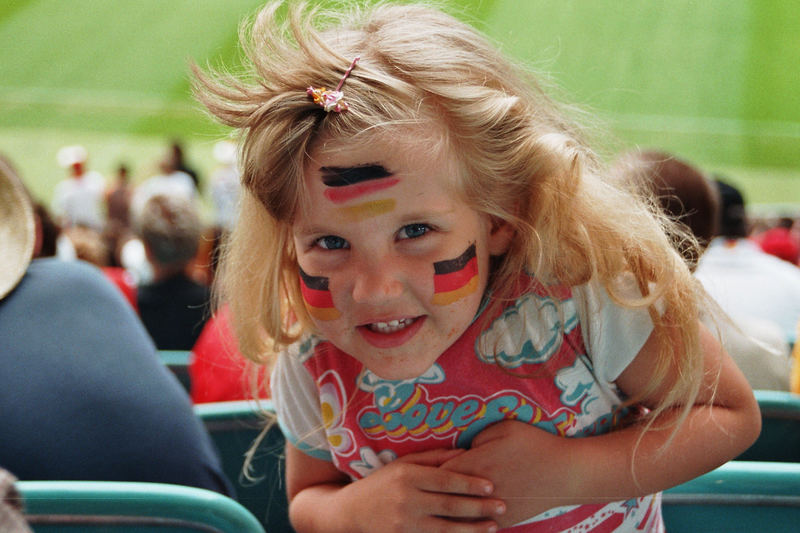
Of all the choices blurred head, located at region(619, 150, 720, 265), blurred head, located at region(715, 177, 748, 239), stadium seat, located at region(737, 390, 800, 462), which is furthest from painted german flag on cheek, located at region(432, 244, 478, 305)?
blurred head, located at region(715, 177, 748, 239)

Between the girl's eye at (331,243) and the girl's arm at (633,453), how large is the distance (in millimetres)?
303

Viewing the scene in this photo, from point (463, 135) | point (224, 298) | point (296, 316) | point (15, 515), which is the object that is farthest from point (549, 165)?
point (15, 515)

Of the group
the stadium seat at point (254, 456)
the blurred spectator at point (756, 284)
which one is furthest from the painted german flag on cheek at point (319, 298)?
the blurred spectator at point (756, 284)

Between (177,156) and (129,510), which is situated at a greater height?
(129,510)

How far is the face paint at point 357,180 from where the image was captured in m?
0.91

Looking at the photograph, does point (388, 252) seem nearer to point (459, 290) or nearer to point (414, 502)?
point (459, 290)

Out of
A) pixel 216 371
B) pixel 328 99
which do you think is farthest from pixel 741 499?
pixel 216 371

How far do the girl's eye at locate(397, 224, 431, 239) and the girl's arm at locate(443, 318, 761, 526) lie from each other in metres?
0.28

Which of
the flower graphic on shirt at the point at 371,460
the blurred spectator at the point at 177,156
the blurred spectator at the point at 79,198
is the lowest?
the blurred spectator at the point at 79,198

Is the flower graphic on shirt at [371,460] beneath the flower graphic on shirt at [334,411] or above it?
beneath

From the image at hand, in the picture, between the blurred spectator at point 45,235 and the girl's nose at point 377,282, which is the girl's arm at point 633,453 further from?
Result: the blurred spectator at point 45,235

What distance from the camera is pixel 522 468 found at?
1012mm

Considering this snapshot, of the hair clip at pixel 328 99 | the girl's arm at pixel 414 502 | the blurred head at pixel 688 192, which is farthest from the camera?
the blurred head at pixel 688 192

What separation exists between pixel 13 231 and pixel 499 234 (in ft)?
2.93
